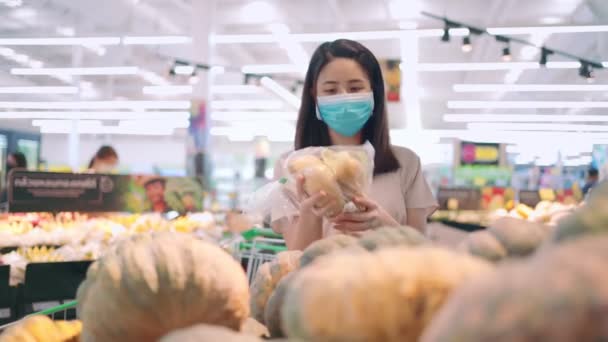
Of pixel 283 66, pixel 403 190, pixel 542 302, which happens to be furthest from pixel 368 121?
pixel 283 66

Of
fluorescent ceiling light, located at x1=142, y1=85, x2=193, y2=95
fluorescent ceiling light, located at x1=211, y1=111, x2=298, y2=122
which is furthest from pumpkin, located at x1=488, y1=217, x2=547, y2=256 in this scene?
fluorescent ceiling light, located at x1=211, y1=111, x2=298, y2=122

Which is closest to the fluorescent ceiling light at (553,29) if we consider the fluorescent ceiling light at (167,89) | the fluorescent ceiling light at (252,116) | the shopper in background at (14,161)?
the shopper in background at (14,161)

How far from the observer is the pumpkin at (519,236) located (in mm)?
547

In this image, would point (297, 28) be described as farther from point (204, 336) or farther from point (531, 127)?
point (204, 336)

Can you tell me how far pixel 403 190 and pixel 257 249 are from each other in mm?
1048

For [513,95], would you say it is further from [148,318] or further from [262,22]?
[148,318]

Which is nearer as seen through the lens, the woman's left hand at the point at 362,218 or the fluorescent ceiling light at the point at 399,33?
the woman's left hand at the point at 362,218

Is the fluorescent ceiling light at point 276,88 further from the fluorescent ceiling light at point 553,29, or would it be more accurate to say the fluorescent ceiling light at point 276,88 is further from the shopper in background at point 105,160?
the shopper in background at point 105,160

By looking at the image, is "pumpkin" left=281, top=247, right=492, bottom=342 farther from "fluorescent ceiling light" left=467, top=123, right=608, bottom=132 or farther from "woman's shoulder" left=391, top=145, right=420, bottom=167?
"fluorescent ceiling light" left=467, top=123, right=608, bottom=132

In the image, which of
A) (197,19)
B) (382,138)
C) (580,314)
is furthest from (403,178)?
(197,19)

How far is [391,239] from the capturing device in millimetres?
606

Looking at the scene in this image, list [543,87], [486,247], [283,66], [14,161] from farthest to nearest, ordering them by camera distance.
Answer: [543,87]
[283,66]
[14,161]
[486,247]

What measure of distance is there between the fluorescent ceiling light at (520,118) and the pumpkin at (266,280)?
32.3 feet

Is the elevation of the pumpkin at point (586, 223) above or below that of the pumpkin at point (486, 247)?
above
